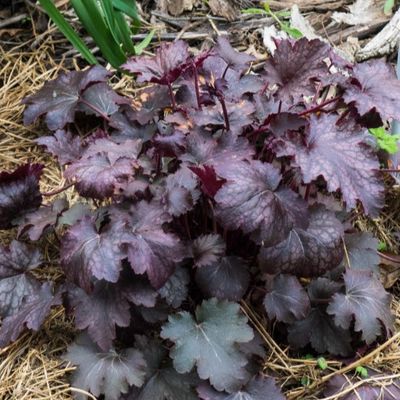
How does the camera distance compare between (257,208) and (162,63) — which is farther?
(162,63)

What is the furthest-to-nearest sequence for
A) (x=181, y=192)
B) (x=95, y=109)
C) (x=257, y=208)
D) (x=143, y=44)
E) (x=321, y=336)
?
(x=143, y=44)
(x=95, y=109)
(x=321, y=336)
(x=181, y=192)
(x=257, y=208)

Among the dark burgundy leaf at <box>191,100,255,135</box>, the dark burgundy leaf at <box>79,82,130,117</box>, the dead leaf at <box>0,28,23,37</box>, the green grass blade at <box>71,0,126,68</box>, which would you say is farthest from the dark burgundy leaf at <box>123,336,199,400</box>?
the dead leaf at <box>0,28,23,37</box>

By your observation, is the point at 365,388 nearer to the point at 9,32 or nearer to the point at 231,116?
the point at 231,116

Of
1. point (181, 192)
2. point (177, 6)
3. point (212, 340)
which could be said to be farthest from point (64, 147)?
point (177, 6)

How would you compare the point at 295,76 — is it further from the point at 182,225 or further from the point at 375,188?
the point at 182,225

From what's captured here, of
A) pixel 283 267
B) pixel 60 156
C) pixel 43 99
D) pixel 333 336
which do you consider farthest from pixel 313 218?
pixel 43 99

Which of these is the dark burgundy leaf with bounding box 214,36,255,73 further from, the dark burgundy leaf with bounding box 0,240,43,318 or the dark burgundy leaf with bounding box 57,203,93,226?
the dark burgundy leaf with bounding box 0,240,43,318
